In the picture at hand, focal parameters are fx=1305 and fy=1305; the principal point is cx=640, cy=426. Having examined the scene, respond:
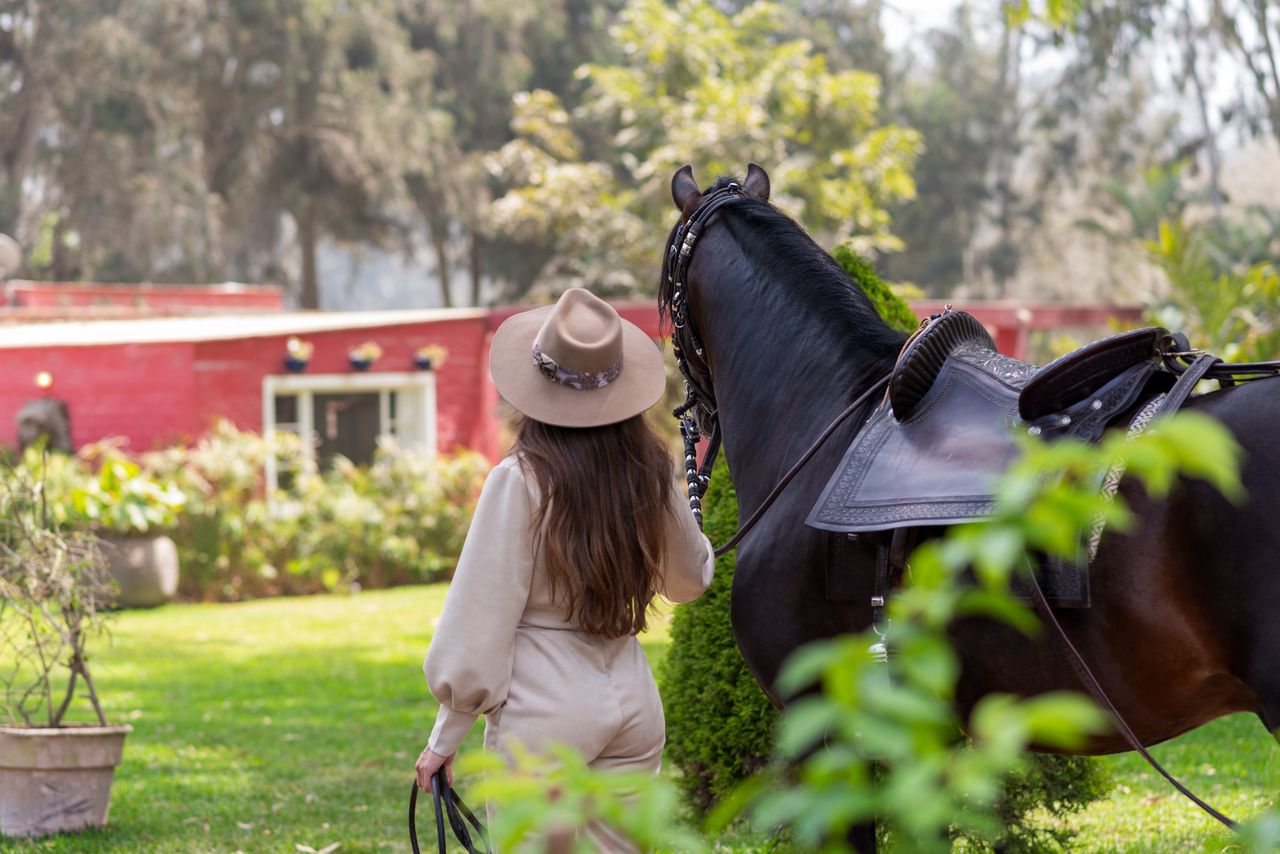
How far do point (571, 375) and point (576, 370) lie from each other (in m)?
0.02

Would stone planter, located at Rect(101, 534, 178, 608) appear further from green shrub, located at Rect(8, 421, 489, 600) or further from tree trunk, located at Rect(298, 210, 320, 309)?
tree trunk, located at Rect(298, 210, 320, 309)

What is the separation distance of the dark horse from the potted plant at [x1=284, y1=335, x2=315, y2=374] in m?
12.5

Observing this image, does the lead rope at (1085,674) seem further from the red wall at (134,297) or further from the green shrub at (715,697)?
the red wall at (134,297)

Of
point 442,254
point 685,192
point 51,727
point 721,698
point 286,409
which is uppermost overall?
point 685,192

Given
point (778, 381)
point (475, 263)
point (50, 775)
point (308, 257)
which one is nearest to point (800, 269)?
point (778, 381)

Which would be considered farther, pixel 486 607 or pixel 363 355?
pixel 363 355

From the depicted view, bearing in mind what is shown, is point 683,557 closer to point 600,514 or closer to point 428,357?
point 600,514

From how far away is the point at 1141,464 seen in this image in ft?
2.63

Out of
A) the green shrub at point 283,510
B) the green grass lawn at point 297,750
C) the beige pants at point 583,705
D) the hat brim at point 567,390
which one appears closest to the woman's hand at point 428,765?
the beige pants at point 583,705

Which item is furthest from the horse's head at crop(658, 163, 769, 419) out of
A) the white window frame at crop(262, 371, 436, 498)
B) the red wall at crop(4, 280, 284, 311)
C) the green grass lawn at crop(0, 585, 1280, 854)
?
the red wall at crop(4, 280, 284, 311)

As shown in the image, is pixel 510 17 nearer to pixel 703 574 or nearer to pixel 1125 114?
pixel 1125 114

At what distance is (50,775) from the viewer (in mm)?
5066

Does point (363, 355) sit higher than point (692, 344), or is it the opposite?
point (692, 344)

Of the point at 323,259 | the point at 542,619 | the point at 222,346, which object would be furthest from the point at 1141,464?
the point at 323,259
